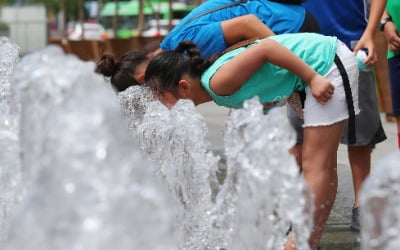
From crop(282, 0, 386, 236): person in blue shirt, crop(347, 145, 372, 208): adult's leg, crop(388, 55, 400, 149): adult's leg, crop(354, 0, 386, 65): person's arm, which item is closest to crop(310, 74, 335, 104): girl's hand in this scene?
crop(282, 0, 386, 236): person in blue shirt

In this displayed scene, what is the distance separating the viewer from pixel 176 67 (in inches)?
152

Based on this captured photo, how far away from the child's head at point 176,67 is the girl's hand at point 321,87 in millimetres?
405

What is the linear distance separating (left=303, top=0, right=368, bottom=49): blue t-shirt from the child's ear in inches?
42.8

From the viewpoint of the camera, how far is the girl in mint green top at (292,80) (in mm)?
3598

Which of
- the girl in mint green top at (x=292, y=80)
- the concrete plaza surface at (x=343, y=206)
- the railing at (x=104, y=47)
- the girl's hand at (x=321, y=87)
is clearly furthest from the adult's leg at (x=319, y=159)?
the railing at (x=104, y=47)

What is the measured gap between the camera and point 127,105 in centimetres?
471

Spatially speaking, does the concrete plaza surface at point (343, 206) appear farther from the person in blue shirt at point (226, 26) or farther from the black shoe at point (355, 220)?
the person in blue shirt at point (226, 26)

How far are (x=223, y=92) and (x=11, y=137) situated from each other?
0.83 m

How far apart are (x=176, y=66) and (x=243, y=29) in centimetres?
33

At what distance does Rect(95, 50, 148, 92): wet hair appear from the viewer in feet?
14.9

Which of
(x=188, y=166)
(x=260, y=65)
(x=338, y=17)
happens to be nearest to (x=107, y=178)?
(x=260, y=65)

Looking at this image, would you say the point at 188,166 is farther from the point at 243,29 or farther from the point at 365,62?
the point at 365,62

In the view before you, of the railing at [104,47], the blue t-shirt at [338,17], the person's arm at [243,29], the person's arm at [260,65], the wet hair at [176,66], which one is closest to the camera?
the person's arm at [260,65]

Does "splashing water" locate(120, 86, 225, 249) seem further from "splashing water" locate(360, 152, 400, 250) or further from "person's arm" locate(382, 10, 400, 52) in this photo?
"splashing water" locate(360, 152, 400, 250)
